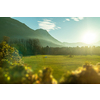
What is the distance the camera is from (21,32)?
13.3ft

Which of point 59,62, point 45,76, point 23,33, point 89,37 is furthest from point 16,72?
point 89,37

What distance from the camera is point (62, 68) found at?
3240 mm

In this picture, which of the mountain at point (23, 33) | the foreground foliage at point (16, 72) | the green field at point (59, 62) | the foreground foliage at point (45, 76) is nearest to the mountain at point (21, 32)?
the mountain at point (23, 33)

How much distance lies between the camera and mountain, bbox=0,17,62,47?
3627 millimetres

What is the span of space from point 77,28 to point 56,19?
1024mm

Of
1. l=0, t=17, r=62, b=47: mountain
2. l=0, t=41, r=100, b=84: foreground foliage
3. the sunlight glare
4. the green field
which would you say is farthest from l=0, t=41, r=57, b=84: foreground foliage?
the sunlight glare

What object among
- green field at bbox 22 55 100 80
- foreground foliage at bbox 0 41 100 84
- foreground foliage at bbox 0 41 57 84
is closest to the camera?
foreground foliage at bbox 0 41 100 84

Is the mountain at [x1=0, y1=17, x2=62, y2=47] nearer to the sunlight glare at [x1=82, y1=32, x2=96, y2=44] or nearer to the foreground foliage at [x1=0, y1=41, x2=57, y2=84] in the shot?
the foreground foliage at [x1=0, y1=41, x2=57, y2=84]

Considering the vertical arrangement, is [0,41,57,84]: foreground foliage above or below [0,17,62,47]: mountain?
below

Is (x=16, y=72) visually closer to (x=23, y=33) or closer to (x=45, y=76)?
(x=45, y=76)

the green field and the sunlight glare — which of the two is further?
the sunlight glare
